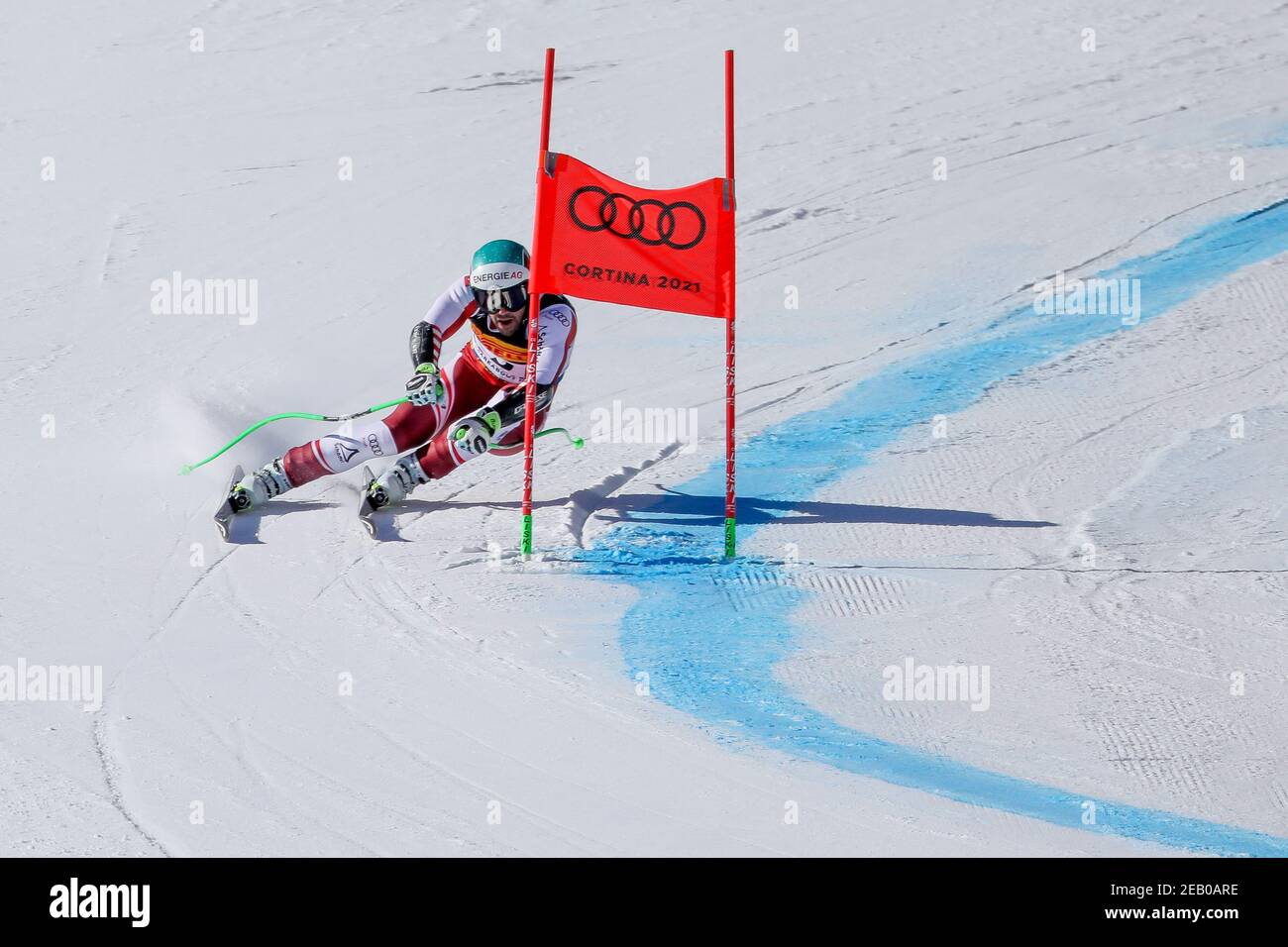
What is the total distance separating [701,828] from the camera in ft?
17.2

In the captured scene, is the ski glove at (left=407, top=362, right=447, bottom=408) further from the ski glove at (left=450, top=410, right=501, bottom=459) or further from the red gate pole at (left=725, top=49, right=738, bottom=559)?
the red gate pole at (left=725, top=49, right=738, bottom=559)

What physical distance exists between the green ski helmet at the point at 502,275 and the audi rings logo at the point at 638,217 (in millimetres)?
768

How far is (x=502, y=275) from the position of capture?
326 inches

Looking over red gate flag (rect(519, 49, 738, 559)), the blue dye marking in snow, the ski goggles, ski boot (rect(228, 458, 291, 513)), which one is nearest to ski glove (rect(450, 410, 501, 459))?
the ski goggles

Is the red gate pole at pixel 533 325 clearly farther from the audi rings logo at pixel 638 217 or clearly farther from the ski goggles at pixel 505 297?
the audi rings logo at pixel 638 217

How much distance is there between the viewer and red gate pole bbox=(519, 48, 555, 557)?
7512mm

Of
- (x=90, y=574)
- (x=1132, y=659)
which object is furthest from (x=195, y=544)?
(x=1132, y=659)

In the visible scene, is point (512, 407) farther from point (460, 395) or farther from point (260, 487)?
point (260, 487)

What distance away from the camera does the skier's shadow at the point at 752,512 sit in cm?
848

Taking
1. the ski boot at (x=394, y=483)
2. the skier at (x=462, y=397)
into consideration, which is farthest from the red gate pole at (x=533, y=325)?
the ski boot at (x=394, y=483)

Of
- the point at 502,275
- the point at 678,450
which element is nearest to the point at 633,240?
the point at 502,275

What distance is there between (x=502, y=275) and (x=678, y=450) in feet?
6.47

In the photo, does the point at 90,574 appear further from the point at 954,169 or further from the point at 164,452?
the point at 954,169

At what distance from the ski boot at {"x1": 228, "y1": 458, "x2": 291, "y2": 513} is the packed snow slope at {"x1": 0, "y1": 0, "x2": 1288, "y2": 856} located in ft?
0.57
